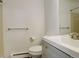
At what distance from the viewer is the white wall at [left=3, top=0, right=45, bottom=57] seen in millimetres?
3008

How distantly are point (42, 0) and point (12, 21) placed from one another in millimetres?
1082

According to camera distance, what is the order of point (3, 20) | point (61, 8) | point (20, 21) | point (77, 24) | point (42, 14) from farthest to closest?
point (42, 14)
point (20, 21)
point (3, 20)
point (61, 8)
point (77, 24)

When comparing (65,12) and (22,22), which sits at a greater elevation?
(65,12)

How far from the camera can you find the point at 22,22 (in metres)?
3.16

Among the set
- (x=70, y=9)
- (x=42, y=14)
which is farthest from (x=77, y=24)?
(x=42, y=14)

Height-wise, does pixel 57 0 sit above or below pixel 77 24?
above

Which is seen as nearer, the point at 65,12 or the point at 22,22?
the point at 65,12

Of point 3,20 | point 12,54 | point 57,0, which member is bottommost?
point 12,54

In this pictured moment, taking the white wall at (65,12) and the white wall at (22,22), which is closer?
the white wall at (65,12)

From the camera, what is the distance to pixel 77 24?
73.4 inches

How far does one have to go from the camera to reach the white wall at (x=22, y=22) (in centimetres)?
301

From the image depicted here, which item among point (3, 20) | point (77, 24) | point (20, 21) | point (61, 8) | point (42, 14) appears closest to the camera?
point (77, 24)

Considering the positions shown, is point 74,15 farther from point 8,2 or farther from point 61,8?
point 8,2

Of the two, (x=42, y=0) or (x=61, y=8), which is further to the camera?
(x=42, y=0)
